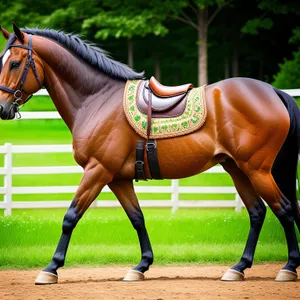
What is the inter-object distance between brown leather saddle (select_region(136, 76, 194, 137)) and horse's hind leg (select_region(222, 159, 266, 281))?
763mm

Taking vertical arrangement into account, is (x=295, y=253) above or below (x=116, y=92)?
below

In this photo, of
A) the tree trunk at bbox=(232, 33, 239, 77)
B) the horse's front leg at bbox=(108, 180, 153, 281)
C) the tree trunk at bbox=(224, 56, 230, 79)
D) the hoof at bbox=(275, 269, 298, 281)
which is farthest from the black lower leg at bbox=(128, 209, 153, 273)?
the tree trunk at bbox=(224, 56, 230, 79)

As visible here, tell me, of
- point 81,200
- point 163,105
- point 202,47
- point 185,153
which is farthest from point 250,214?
point 202,47

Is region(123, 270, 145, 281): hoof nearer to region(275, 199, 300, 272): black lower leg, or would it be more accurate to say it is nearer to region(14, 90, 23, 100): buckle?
region(275, 199, 300, 272): black lower leg

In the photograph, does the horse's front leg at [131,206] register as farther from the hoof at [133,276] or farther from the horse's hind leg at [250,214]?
the horse's hind leg at [250,214]

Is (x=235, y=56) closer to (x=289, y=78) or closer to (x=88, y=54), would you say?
(x=289, y=78)

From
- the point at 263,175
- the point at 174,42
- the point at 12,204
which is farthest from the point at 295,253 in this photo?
the point at 174,42

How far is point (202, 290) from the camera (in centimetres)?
656

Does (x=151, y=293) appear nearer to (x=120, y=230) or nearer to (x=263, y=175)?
(x=263, y=175)

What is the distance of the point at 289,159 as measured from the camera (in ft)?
23.7

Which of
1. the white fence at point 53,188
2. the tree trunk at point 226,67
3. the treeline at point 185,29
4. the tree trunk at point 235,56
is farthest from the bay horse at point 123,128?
the tree trunk at point 226,67

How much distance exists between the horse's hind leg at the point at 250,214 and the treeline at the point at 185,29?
1639 cm

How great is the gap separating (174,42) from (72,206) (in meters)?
24.6

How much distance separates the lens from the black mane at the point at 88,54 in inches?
284
